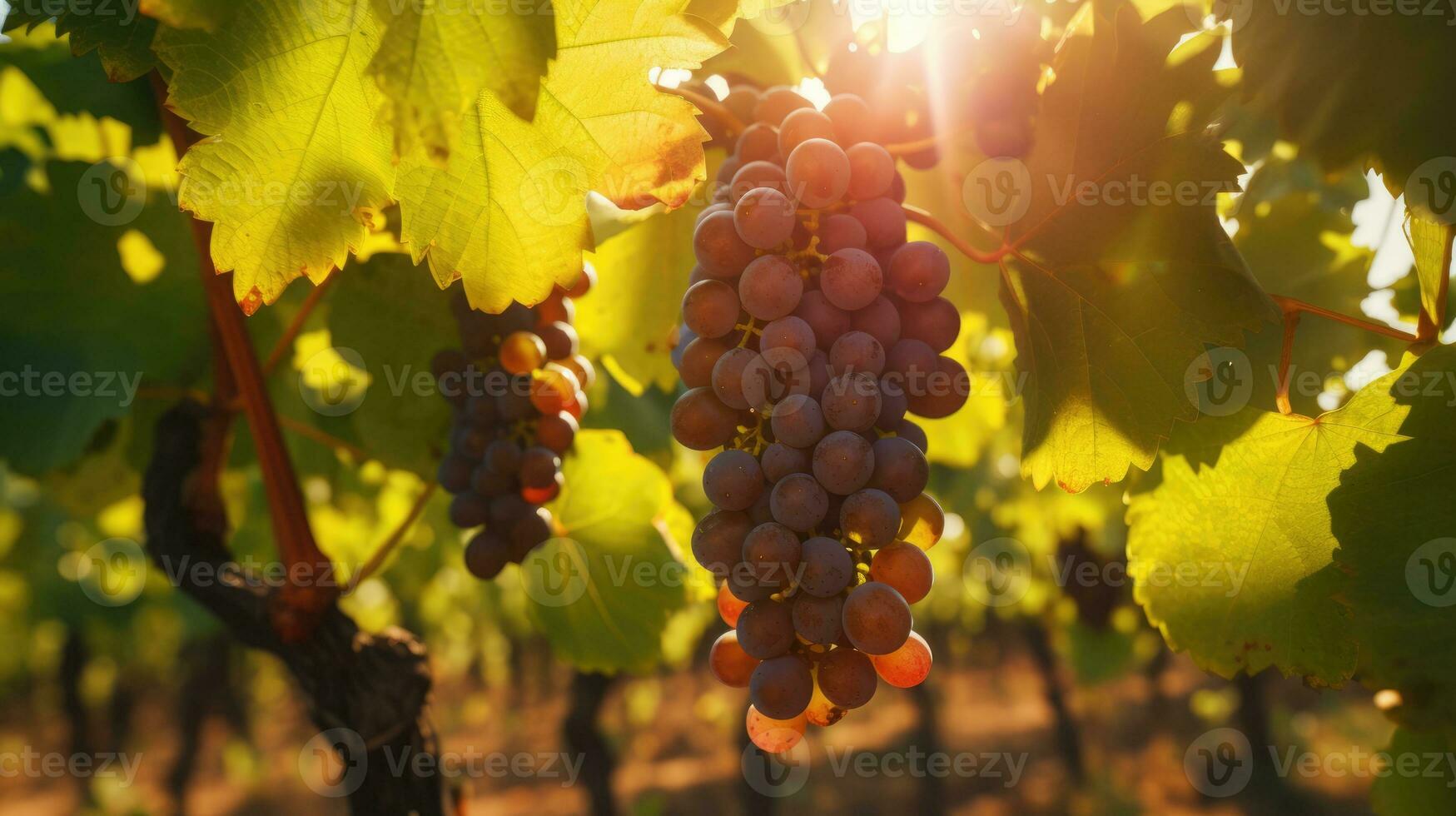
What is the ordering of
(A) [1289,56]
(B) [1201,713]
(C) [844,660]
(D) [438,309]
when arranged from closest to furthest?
1. (C) [844,660]
2. (A) [1289,56]
3. (D) [438,309]
4. (B) [1201,713]

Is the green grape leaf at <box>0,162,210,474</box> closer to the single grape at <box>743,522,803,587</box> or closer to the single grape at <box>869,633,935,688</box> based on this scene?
the single grape at <box>743,522,803,587</box>

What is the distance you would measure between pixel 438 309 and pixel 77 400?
0.87m

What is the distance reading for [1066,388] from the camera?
121cm

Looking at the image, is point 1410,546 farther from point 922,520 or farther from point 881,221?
point 881,221

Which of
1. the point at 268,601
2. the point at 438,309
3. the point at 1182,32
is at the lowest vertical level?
the point at 268,601

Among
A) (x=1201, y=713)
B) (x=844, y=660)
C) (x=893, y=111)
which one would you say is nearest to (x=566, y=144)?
(x=893, y=111)

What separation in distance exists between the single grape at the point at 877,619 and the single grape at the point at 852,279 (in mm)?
355

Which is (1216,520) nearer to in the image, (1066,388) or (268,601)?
(1066,388)

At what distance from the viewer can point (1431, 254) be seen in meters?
1.17

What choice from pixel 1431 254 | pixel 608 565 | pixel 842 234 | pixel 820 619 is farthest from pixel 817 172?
pixel 608 565

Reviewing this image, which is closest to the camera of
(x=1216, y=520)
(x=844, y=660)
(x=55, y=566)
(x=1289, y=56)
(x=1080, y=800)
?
(x=844, y=660)

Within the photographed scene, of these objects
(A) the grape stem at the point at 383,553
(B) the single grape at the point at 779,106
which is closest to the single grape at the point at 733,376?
(B) the single grape at the point at 779,106

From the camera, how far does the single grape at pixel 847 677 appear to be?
3.28 feet

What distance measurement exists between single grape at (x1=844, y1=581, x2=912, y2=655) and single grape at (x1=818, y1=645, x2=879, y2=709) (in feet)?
0.16
